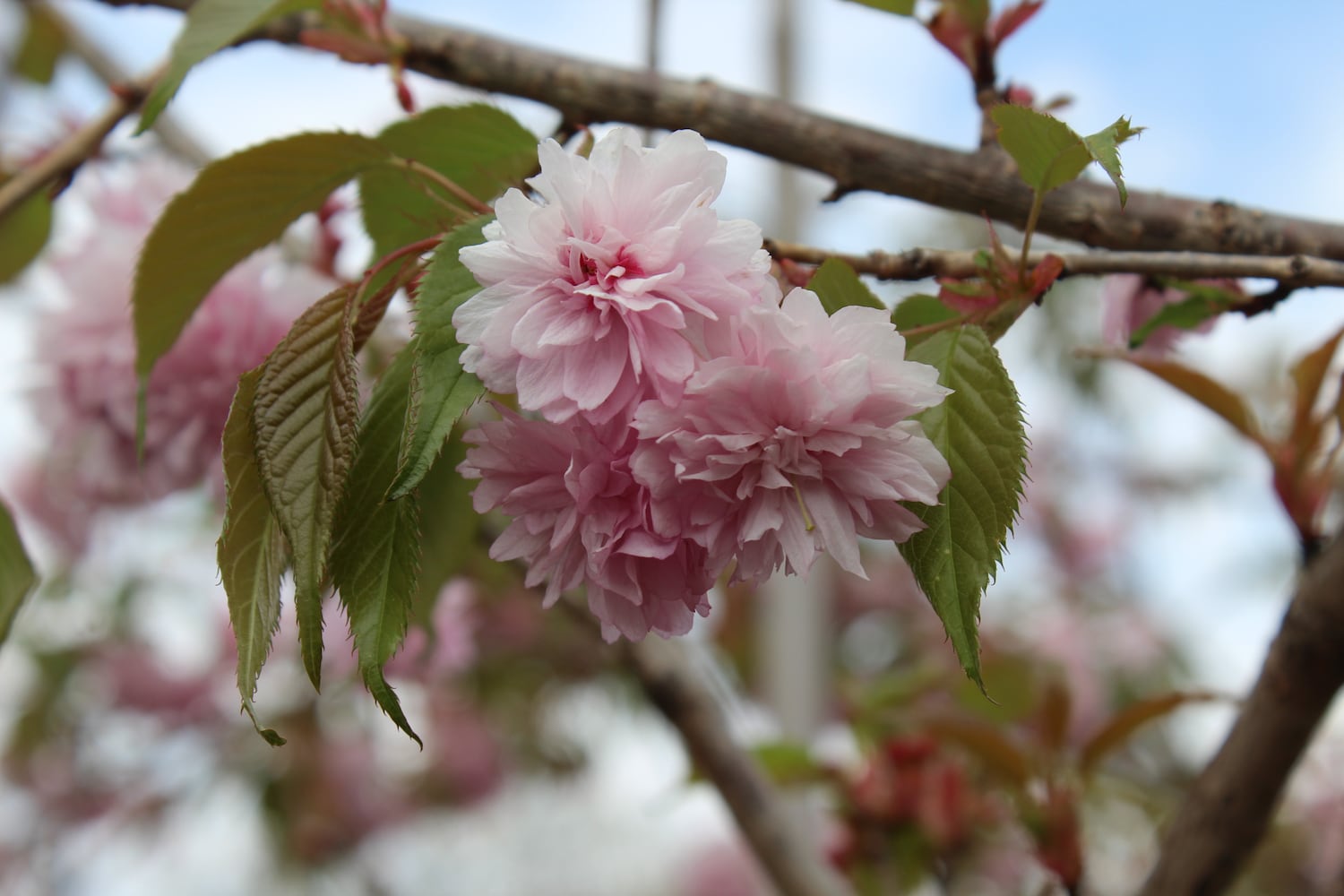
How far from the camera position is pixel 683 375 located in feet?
0.94

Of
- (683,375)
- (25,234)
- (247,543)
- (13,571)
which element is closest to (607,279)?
(683,375)

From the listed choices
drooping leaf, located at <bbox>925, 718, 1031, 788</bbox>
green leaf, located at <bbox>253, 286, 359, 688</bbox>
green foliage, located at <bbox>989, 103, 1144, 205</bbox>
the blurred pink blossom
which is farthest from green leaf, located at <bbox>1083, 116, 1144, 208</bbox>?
drooping leaf, located at <bbox>925, 718, 1031, 788</bbox>

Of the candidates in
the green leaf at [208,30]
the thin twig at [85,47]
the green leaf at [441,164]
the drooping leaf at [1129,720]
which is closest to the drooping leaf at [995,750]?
the drooping leaf at [1129,720]

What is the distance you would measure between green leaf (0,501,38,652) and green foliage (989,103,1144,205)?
18.1 inches

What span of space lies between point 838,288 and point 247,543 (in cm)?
20

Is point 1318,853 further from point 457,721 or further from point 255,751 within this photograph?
point 255,751

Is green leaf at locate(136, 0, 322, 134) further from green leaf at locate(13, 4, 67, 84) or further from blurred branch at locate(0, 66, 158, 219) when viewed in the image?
green leaf at locate(13, 4, 67, 84)

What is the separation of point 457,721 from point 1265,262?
1592 millimetres

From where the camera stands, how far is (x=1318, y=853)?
127cm

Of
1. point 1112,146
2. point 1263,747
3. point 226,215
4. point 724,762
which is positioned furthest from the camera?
point 724,762

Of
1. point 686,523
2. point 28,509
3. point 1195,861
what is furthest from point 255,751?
point 686,523

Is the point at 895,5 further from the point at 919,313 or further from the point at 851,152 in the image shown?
the point at 919,313

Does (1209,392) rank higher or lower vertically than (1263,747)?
higher

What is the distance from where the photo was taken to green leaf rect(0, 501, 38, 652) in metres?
0.48
